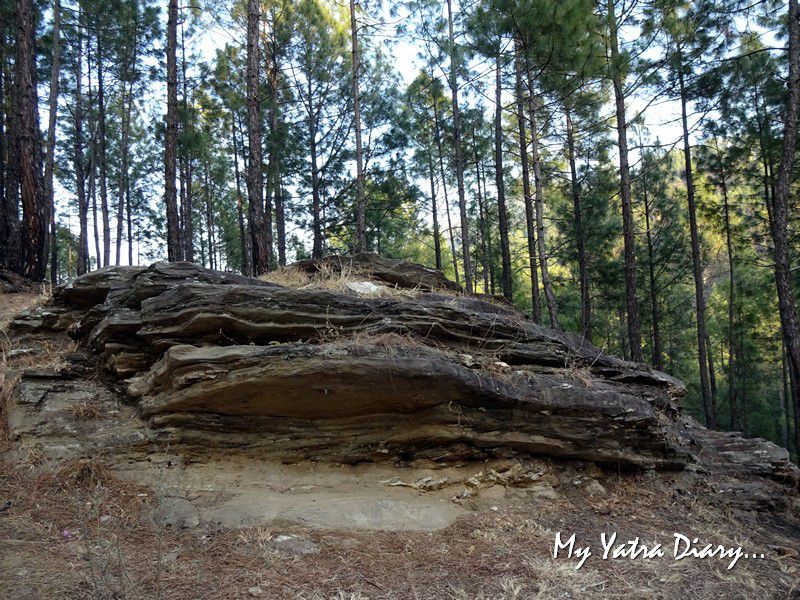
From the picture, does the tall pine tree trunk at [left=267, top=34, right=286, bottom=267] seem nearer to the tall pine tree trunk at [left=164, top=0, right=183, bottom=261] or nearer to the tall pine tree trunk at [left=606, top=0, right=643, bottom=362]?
the tall pine tree trunk at [left=164, top=0, right=183, bottom=261]

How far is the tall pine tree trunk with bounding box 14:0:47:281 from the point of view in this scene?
30.3 feet

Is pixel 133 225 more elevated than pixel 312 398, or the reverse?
pixel 133 225

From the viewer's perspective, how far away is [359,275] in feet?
23.0

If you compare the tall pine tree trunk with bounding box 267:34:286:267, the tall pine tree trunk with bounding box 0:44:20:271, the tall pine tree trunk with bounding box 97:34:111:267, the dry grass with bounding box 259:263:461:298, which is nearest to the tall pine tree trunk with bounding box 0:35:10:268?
the tall pine tree trunk with bounding box 0:44:20:271

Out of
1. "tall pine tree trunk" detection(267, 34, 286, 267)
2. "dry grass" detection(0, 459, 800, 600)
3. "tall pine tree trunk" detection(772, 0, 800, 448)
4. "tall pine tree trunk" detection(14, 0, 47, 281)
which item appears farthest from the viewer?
"tall pine tree trunk" detection(267, 34, 286, 267)

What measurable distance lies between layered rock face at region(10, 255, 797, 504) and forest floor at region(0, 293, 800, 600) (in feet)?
1.70

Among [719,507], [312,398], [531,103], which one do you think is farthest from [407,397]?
[531,103]

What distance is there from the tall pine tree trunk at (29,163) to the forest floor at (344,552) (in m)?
Answer: 6.47

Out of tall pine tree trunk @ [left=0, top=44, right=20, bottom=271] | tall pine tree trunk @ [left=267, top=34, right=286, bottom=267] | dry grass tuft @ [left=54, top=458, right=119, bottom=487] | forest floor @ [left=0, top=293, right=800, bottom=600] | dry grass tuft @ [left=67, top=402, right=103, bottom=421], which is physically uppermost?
tall pine tree trunk @ [left=267, top=34, right=286, bottom=267]

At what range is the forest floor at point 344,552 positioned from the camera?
3092mm

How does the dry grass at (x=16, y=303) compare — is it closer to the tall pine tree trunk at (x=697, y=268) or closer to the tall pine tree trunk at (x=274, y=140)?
the tall pine tree trunk at (x=274, y=140)

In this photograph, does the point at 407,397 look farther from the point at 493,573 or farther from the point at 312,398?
the point at 493,573

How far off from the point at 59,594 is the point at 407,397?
2.96 m

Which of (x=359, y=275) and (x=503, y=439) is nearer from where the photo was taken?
(x=503, y=439)
